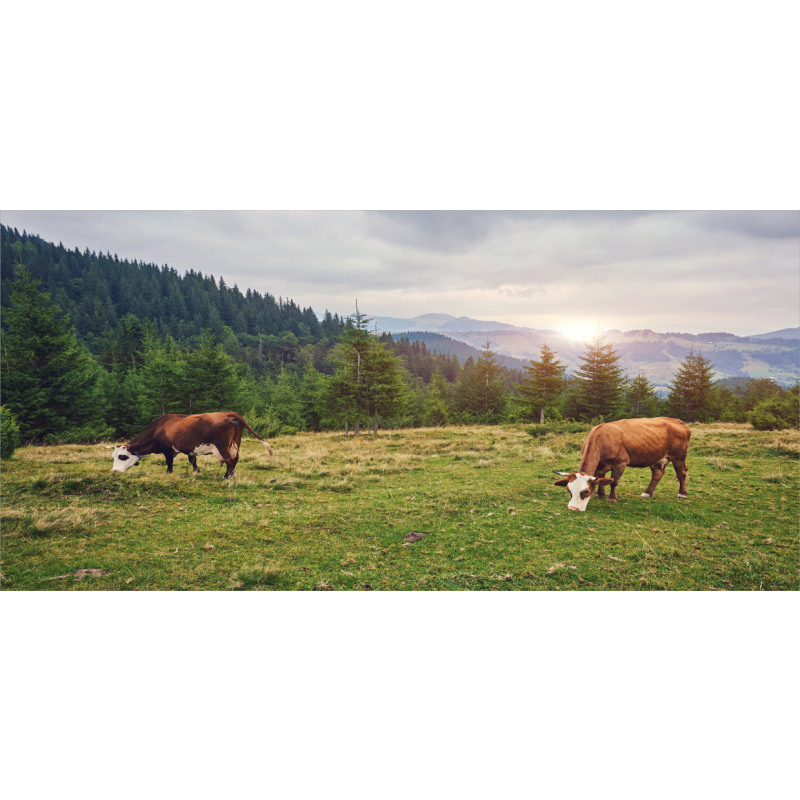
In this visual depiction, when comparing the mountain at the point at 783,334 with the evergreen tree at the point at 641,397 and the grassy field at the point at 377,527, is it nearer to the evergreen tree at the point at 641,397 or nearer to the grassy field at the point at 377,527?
the evergreen tree at the point at 641,397

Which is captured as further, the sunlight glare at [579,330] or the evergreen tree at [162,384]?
the sunlight glare at [579,330]

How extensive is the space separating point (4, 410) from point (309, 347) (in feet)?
24.2

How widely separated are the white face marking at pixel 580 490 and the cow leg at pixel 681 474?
7.15 feet

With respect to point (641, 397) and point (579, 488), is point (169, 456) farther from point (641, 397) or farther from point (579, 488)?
point (641, 397)

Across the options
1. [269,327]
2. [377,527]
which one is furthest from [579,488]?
[269,327]

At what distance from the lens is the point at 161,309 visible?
10.8 meters

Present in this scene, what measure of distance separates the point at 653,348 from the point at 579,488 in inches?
218


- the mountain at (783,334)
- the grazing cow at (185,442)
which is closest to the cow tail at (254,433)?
the grazing cow at (185,442)

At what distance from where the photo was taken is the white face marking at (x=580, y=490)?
18.4ft

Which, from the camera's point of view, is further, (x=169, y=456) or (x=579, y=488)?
(x=169, y=456)

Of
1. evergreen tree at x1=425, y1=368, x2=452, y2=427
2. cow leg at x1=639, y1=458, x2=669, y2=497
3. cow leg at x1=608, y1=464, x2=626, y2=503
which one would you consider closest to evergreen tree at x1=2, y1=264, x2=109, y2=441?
evergreen tree at x1=425, y1=368, x2=452, y2=427

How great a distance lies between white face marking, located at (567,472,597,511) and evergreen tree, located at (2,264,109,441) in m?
11.2

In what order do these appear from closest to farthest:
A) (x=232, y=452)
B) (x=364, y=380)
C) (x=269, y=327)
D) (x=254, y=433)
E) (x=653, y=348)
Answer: (x=232, y=452) < (x=254, y=433) < (x=653, y=348) < (x=364, y=380) < (x=269, y=327)

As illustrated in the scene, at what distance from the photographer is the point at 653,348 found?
339 inches
